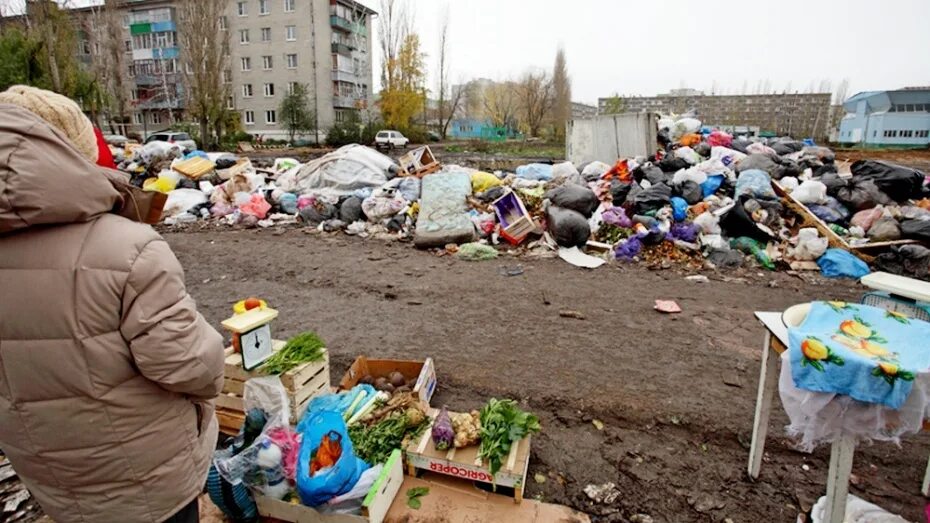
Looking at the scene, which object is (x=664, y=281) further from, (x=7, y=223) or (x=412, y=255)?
(x=7, y=223)

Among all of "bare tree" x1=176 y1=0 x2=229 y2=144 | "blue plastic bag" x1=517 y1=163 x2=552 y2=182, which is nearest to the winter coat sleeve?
"blue plastic bag" x1=517 y1=163 x2=552 y2=182

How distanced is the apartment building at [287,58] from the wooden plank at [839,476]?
31842 mm

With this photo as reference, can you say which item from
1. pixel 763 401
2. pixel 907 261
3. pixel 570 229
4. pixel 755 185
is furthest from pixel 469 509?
pixel 755 185

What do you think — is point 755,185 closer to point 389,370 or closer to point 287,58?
point 389,370

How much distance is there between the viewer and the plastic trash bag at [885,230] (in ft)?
19.5

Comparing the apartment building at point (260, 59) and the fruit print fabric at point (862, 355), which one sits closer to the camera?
the fruit print fabric at point (862, 355)

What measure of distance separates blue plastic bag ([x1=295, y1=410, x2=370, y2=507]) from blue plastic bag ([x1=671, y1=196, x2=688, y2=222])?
19.3 feet

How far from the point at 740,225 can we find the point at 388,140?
21.9m

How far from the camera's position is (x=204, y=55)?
20172 mm

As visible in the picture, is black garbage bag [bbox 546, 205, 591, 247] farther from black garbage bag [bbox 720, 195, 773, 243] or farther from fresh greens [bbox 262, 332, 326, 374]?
fresh greens [bbox 262, 332, 326, 374]

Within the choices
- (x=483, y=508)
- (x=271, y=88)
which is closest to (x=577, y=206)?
(x=483, y=508)

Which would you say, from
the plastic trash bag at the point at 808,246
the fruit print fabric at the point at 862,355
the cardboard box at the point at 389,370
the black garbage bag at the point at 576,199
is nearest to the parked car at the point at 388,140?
the black garbage bag at the point at 576,199

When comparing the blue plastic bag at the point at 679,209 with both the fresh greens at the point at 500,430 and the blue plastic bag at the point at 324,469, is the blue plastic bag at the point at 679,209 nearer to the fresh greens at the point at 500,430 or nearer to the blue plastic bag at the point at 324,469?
the fresh greens at the point at 500,430

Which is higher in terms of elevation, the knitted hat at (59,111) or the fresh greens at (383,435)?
the knitted hat at (59,111)
